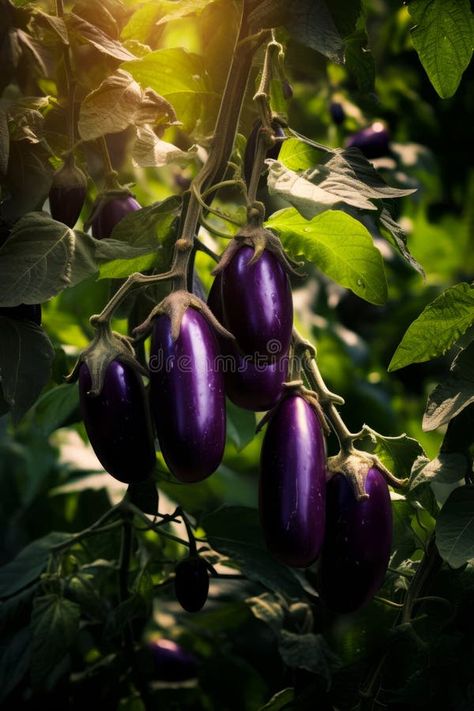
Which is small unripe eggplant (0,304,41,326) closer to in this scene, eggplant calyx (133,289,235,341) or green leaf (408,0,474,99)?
eggplant calyx (133,289,235,341)

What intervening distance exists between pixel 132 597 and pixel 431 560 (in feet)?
0.91

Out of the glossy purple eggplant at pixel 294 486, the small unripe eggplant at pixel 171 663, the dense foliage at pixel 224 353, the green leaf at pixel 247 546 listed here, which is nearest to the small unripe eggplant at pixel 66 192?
the dense foliage at pixel 224 353

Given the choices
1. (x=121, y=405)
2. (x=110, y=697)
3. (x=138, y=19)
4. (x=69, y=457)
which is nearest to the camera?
(x=121, y=405)

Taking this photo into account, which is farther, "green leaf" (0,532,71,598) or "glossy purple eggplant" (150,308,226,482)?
"green leaf" (0,532,71,598)

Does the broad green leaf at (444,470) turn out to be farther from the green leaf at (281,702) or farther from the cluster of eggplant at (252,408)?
the green leaf at (281,702)

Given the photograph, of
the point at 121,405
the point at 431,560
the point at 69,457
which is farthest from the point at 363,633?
the point at 69,457

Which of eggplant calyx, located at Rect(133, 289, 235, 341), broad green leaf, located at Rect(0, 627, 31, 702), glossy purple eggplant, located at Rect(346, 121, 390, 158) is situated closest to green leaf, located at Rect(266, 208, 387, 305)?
eggplant calyx, located at Rect(133, 289, 235, 341)

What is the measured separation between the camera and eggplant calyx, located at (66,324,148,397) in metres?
0.66

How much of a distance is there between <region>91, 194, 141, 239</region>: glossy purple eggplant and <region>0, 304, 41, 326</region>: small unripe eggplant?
128 mm

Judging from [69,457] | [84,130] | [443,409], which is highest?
[84,130]

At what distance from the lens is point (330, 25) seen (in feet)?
2.26

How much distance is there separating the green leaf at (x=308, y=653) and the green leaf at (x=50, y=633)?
194mm

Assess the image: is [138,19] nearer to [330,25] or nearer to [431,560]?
[330,25]

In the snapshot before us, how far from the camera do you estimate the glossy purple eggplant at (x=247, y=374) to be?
0.67 meters
